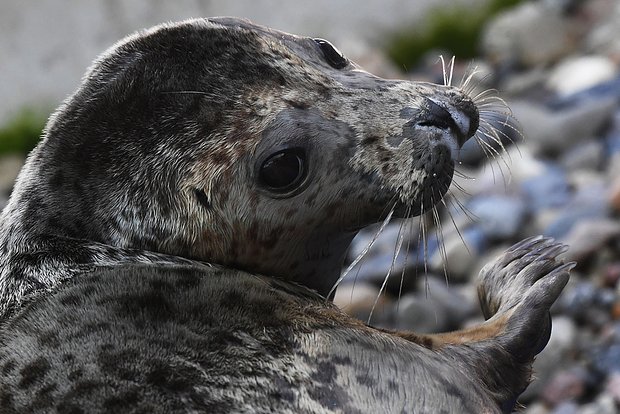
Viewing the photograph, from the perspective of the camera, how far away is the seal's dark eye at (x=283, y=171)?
11.2ft

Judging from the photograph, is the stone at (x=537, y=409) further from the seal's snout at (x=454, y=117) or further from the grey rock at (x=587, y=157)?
the seal's snout at (x=454, y=117)

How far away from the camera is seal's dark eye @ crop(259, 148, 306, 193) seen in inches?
134

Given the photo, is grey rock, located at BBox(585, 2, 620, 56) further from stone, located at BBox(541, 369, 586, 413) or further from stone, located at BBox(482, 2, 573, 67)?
stone, located at BBox(541, 369, 586, 413)

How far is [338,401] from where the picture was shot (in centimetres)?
315

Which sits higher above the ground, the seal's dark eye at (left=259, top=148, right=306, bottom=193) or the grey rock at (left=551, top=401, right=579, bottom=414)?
the grey rock at (left=551, top=401, right=579, bottom=414)

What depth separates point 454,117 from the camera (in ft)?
11.8

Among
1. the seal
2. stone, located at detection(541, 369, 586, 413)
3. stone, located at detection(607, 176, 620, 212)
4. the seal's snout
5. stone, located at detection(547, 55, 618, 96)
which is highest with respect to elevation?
stone, located at detection(547, 55, 618, 96)

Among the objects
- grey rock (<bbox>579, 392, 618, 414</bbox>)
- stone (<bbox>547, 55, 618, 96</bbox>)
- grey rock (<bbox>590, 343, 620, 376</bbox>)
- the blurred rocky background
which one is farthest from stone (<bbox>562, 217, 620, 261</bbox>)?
stone (<bbox>547, 55, 618, 96</bbox>)

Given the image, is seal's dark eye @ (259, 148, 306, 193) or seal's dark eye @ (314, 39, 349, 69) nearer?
seal's dark eye @ (259, 148, 306, 193)

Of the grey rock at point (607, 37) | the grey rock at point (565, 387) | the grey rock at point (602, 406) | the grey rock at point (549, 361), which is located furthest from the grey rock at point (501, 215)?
the grey rock at point (607, 37)

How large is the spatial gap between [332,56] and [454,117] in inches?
18.6

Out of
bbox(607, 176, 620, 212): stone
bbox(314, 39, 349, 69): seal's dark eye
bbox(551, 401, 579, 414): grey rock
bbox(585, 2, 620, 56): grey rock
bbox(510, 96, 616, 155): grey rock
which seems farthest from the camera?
bbox(585, 2, 620, 56): grey rock

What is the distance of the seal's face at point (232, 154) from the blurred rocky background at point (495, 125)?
2024mm

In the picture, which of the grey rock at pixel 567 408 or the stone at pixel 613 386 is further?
the grey rock at pixel 567 408
